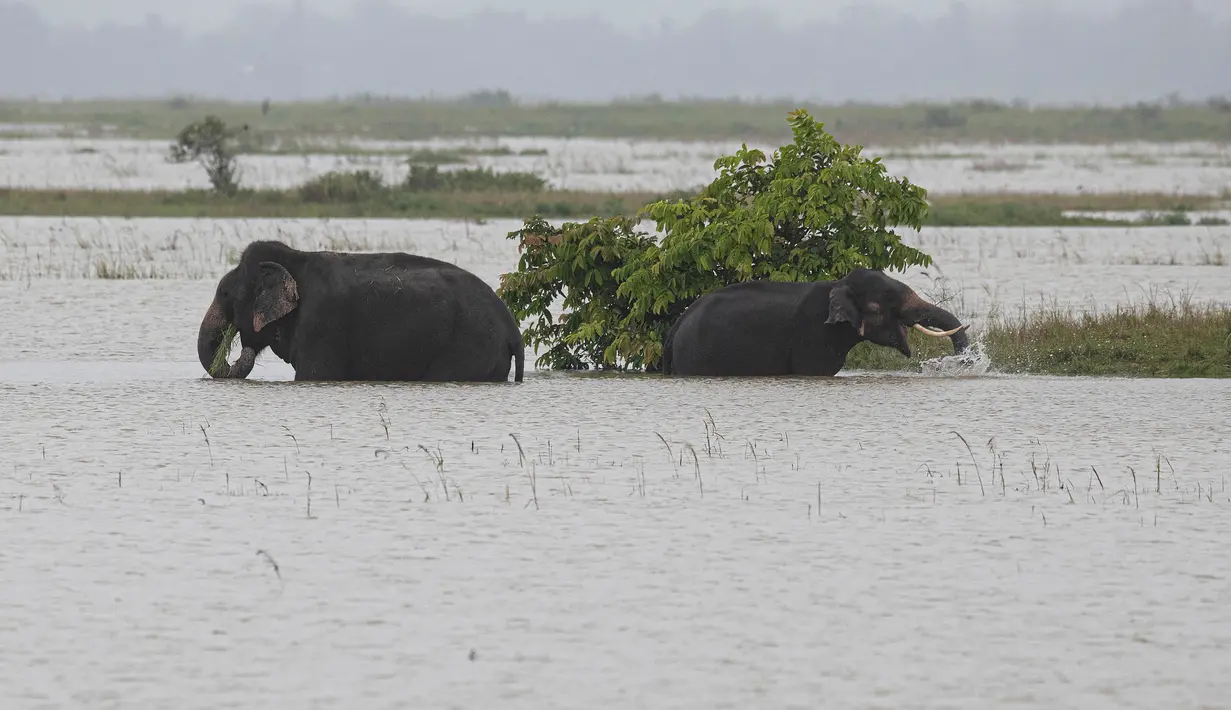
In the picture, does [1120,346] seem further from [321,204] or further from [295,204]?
[321,204]

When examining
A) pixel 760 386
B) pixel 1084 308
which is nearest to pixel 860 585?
pixel 760 386

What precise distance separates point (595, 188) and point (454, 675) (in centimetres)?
4555

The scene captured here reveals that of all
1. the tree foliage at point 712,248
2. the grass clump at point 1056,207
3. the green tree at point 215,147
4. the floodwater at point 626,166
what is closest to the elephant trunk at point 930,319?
the tree foliage at point 712,248

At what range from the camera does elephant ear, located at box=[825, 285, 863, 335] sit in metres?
15.9

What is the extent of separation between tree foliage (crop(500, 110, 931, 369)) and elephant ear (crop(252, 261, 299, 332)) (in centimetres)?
313

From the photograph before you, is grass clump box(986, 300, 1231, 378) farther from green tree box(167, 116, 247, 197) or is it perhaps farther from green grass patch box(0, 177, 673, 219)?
green tree box(167, 116, 247, 197)

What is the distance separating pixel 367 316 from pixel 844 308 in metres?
3.77

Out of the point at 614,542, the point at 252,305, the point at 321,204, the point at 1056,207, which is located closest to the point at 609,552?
the point at 614,542

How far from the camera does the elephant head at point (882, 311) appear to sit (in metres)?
15.9

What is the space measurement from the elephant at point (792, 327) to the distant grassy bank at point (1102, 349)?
1603 millimetres

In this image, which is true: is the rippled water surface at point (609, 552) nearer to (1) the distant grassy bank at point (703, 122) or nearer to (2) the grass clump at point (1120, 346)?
(2) the grass clump at point (1120, 346)

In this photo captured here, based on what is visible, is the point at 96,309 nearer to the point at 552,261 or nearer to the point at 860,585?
the point at 552,261

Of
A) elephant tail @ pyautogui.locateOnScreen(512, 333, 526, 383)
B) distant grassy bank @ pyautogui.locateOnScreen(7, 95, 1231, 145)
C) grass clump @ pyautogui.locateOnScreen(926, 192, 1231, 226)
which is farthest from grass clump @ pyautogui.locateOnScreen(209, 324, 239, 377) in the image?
distant grassy bank @ pyautogui.locateOnScreen(7, 95, 1231, 145)

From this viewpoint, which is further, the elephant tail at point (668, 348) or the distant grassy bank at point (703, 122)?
the distant grassy bank at point (703, 122)
